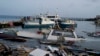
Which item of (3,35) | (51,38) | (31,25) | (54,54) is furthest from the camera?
(31,25)

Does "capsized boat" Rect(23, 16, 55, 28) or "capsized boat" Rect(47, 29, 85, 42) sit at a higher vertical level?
"capsized boat" Rect(47, 29, 85, 42)

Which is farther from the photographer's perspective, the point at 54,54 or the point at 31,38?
the point at 31,38

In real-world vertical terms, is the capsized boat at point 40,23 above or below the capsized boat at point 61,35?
below

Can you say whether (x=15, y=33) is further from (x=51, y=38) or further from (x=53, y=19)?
(x=53, y=19)

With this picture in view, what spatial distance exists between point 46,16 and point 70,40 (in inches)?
2005

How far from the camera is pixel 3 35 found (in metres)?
45.6

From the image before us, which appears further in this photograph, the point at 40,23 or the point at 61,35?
the point at 40,23

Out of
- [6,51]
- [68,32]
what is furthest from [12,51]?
[68,32]

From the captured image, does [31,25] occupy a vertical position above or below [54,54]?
below

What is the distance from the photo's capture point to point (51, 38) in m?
40.3

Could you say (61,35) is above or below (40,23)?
above

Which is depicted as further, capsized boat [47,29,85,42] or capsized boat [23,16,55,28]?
capsized boat [23,16,55,28]

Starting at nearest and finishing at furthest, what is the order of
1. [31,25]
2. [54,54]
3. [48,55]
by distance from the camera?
[48,55] < [54,54] < [31,25]

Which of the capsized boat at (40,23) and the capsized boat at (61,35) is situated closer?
the capsized boat at (61,35)
